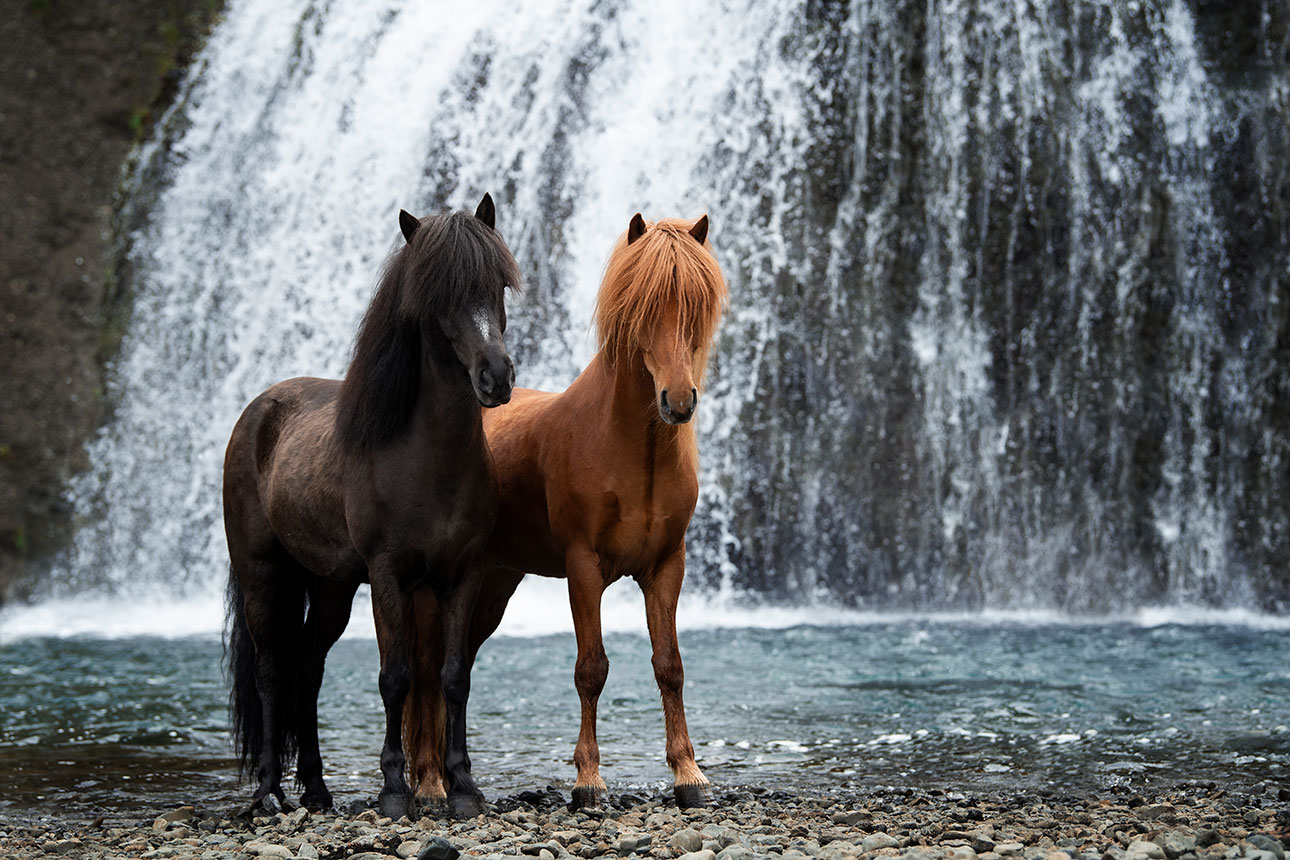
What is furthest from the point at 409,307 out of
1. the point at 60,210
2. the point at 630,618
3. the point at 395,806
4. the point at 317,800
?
the point at 60,210

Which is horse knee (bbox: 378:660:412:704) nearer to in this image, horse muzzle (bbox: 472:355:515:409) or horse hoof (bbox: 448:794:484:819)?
horse hoof (bbox: 448:794:484:819)

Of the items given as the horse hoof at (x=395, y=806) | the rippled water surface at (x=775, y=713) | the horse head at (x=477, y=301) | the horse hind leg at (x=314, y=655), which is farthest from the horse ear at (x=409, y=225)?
the rippled water surface at (x=775, y=713)

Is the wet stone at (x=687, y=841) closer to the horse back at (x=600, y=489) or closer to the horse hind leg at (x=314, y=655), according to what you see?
the horse back at (x=600, y=489)

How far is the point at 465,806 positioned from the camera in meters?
4.48

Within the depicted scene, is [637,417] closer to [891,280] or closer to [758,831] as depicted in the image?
[758,831]

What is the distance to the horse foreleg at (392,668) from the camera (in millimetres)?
4492

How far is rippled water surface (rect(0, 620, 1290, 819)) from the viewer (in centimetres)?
549

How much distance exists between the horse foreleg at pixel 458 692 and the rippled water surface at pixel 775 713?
25.9 inches

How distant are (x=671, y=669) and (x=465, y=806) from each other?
33.4 inches

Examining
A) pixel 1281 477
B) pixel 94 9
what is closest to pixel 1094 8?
pixel 1281 477

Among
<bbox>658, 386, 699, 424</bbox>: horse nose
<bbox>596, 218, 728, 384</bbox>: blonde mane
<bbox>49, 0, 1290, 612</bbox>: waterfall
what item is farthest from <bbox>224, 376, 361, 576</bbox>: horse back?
<bbox>49, 0, 1290, 612</bbox>: waterfall

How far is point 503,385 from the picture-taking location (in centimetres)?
418

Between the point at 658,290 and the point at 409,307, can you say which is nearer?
the point at 658,290

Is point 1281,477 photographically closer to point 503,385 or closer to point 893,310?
point 893,310
